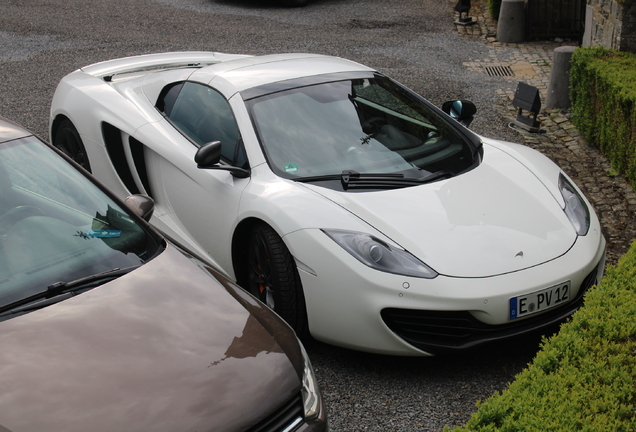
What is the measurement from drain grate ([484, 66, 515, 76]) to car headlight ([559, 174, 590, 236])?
18.9 feet

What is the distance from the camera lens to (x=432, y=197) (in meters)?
3.74

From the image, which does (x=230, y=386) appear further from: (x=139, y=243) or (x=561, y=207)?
(x=561, y=207)

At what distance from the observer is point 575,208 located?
3.96m

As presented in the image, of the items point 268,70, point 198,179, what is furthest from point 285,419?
point 268,70

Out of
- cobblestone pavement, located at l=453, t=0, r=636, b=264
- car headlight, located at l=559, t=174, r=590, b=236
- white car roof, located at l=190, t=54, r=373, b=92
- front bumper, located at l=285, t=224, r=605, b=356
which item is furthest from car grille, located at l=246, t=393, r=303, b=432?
cobblestone pavement, located at l=453, t=0, r=636, b=264

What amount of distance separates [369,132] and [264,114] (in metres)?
0.66

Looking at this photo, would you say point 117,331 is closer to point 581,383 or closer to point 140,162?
point 581,383

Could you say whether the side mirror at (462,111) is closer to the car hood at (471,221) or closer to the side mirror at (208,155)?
the car hood at (471,221)

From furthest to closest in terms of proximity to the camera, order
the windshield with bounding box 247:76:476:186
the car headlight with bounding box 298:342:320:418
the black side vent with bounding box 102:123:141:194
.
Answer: the black side vent with bounding box 102:123:141:194 → the windshield with bounding box 247:76:476:186 → the car headlight with bounding box 298:342:320:418

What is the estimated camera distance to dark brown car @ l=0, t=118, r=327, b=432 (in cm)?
212

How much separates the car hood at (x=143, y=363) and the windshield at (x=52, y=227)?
0.18m

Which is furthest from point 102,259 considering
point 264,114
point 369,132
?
point 369,132

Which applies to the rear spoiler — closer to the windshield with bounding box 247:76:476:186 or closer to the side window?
the side window

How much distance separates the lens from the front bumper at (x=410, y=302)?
3236mm
